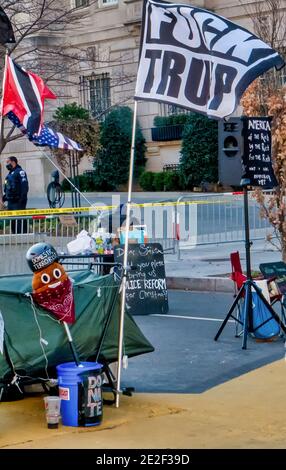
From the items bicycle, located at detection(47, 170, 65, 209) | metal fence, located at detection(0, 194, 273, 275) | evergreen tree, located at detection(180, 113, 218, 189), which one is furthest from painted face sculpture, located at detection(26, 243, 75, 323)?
evergreen tree, located at detection(180, 113, 218, 189)

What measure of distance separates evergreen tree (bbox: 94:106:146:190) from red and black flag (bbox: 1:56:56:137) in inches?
930

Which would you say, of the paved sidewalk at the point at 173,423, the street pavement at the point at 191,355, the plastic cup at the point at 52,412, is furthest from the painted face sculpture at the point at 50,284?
the street pavement at the point at 191,355

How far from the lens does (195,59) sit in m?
8.78

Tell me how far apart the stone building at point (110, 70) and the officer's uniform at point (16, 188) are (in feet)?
39.4

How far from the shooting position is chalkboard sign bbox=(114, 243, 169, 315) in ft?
44.2

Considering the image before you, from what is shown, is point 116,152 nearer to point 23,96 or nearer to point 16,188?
point 16,188

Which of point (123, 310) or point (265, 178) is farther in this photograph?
point (265, 178)

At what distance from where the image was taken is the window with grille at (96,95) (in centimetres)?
3431

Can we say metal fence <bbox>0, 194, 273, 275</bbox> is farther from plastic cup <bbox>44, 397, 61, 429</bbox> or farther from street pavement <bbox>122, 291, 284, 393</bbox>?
plastic cup <bbox>44, 397, 61, 429</bbox>

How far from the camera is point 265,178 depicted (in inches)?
462

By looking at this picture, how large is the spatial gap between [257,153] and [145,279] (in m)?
2.75

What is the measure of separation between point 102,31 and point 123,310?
2961 cm

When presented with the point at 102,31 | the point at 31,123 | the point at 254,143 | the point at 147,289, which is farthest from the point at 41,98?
the point at 102,31
